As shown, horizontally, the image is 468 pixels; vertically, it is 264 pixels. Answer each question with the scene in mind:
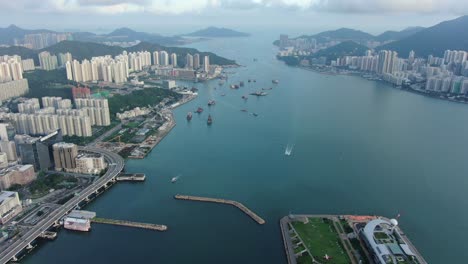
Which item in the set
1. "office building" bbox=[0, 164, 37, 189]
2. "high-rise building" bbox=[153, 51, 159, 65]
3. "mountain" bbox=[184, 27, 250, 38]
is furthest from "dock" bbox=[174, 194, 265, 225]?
"mountain" bbox=[184, 27, 250, 38]

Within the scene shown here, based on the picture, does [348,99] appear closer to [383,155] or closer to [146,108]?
[383,155]

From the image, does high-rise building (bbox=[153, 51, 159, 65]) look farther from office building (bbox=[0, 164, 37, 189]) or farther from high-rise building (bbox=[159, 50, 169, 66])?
office building (bbox=[0, 164, 37, 189])

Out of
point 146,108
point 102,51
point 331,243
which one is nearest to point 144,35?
point 102,51

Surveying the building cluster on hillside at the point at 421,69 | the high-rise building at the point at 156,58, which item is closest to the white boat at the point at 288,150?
the building cluster on hillside at the point at 421,69

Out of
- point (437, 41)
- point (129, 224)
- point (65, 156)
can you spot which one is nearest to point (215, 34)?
point (437, 41)

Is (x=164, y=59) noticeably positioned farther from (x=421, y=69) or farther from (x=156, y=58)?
(x=421, y=69)

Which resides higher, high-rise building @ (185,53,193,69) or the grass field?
high-rise building @ (185,53,193,69)

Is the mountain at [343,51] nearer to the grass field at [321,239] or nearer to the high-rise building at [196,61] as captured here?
the high-rise building at [196,61]
